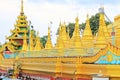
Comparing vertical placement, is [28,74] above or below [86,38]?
below

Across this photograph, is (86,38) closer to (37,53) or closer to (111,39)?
(111,39)

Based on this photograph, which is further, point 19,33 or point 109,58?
point 19,33

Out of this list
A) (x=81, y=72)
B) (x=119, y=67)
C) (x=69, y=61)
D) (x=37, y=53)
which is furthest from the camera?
(x=37, y=53)

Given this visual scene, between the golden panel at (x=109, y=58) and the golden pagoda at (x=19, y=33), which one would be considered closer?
the golden panel at (x=109, y=58)

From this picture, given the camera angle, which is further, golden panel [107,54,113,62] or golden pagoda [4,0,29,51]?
golden pagoda [4,0,29,51]

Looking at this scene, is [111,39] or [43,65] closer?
[111,39]

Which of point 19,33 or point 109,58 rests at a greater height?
point 19,33

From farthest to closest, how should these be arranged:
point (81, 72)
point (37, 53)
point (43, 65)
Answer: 1. point (37, 53)
2. point (43, 65)
3. point (81, 72)

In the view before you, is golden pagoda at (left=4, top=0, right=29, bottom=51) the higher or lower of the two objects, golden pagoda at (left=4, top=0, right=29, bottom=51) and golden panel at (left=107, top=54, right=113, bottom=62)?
the higher

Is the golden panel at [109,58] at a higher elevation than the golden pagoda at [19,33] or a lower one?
lower

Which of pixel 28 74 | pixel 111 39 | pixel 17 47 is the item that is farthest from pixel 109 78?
pixel 17 47

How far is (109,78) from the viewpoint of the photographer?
1431 cm

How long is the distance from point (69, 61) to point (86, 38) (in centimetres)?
263

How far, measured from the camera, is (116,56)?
14.3 metres
